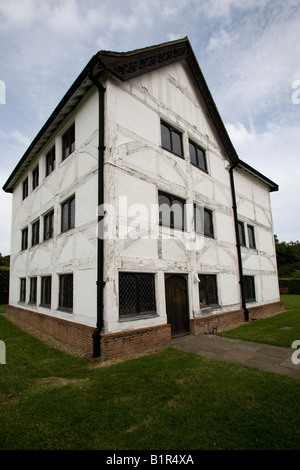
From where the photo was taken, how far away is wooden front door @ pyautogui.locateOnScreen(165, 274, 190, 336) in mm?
9328

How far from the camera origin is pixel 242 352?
741cm

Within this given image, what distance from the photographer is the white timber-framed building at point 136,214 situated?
7828mm

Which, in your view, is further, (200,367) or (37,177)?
(37,177)

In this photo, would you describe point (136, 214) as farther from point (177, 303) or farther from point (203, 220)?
point (203, 220)

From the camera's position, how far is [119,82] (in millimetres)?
8906

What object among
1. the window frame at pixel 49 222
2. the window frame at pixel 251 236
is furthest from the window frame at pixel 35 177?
the window frame at pixel 251 236

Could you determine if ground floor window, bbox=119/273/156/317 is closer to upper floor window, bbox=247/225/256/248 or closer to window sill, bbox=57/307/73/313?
window sill, bbox=57/307/73/313

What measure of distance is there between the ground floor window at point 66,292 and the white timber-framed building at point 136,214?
75 mm

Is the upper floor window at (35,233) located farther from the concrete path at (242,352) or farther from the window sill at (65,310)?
the concrete path at (242,352)

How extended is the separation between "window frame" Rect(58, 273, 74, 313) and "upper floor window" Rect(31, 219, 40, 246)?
453 cm

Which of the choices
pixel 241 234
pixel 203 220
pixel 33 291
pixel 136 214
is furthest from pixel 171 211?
pixel 33 291
